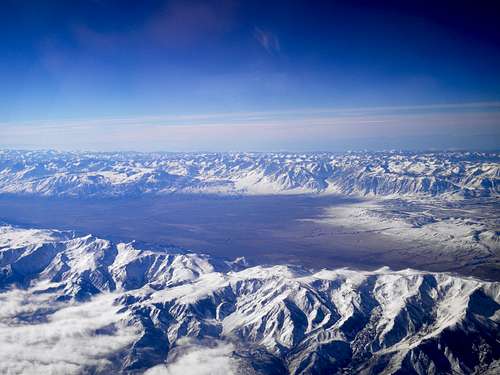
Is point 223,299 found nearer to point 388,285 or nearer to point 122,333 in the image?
point 122,333

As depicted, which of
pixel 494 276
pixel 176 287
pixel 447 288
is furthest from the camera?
pixel 494 276

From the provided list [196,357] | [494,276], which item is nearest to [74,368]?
[196,357]

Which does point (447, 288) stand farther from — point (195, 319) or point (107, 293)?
point (107, 293)

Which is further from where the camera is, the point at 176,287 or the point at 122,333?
the point at 176,287

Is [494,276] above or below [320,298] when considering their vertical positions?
below

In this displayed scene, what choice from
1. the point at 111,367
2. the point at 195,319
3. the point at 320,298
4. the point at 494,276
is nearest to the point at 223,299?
the point at 195,319

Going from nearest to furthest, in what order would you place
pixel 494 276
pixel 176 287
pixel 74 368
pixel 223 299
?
pixel 74 368, pixel 223 299, pixel 176 287, pixel 494 276
